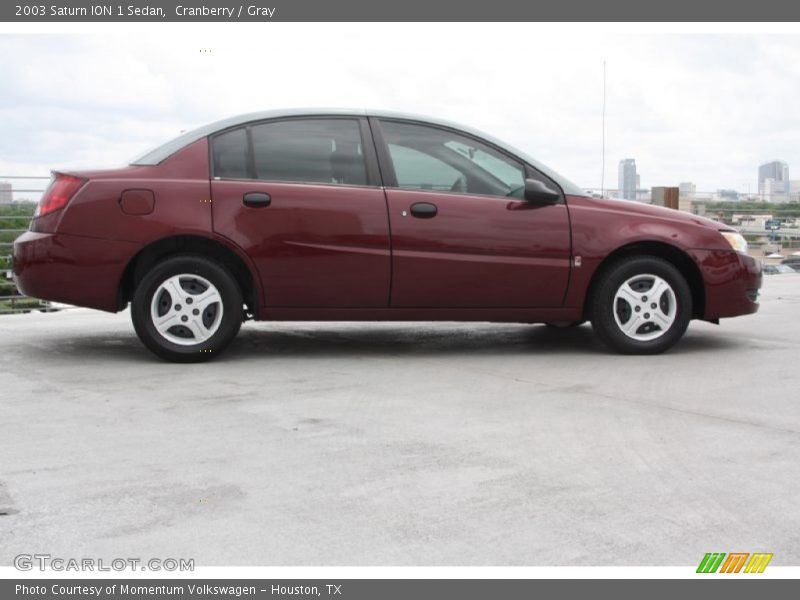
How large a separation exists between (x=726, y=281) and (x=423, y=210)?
216 cm

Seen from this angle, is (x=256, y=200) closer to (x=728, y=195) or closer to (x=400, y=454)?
(x=400, y=454)

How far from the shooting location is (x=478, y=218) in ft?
23.6

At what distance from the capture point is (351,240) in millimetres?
7047

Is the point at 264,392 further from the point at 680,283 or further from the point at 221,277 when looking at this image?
the point at 680,283

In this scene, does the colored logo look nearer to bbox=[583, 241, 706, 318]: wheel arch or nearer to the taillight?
bbox=[583, 241, 706, 318]: wheel arch

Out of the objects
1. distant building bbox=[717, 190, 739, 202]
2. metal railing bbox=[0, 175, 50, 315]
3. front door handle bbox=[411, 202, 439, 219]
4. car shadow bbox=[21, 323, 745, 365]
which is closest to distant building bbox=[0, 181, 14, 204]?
metal railing bbox=[0, 175, 50, 315]

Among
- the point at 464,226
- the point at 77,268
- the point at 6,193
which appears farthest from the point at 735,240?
the point at 6,193

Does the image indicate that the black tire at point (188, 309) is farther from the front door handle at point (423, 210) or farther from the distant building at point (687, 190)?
the distant building at point (687, 190)

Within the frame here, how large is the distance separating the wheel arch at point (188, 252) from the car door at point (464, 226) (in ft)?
3.03

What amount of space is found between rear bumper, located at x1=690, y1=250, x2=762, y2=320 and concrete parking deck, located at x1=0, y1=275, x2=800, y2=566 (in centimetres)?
33

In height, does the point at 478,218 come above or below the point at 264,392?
above

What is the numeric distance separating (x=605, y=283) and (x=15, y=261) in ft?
12.6


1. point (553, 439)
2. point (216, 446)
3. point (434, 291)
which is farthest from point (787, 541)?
point (434, 291)

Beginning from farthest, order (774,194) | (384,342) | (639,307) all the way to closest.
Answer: (774,194)
(384,342)
(639,307)
